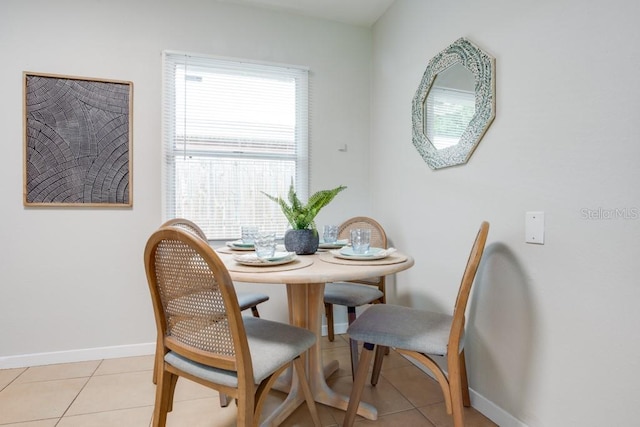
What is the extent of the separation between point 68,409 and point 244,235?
1219 mm

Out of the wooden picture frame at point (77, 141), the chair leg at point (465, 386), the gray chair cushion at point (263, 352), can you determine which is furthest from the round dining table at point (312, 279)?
the wooden picture frame at point (77, 141)

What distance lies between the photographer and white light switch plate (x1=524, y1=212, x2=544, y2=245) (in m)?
1.31

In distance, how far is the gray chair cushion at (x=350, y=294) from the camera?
197 centimetres

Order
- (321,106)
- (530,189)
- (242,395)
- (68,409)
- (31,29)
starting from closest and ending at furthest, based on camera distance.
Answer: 1. (242,395)
2. (530,189)
3. (68,409)
4. (31,29)
5. (321,106)

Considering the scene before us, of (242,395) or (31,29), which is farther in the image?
(31,29)

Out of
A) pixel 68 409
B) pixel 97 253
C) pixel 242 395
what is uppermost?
pixel 97 253

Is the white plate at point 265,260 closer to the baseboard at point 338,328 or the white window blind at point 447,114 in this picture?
the white window blind at point 447,114

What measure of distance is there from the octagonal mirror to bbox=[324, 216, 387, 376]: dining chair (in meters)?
0.67

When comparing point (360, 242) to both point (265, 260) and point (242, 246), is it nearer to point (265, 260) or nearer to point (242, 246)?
point (265, 260)

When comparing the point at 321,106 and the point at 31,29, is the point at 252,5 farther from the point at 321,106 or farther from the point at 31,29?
the point at 31,29

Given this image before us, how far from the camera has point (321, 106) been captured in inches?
106

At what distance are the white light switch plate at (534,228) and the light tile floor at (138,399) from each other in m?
0.90

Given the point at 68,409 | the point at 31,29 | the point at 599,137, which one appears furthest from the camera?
the point at 31,29

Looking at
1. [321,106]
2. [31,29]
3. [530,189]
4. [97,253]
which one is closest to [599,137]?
[530,189]
